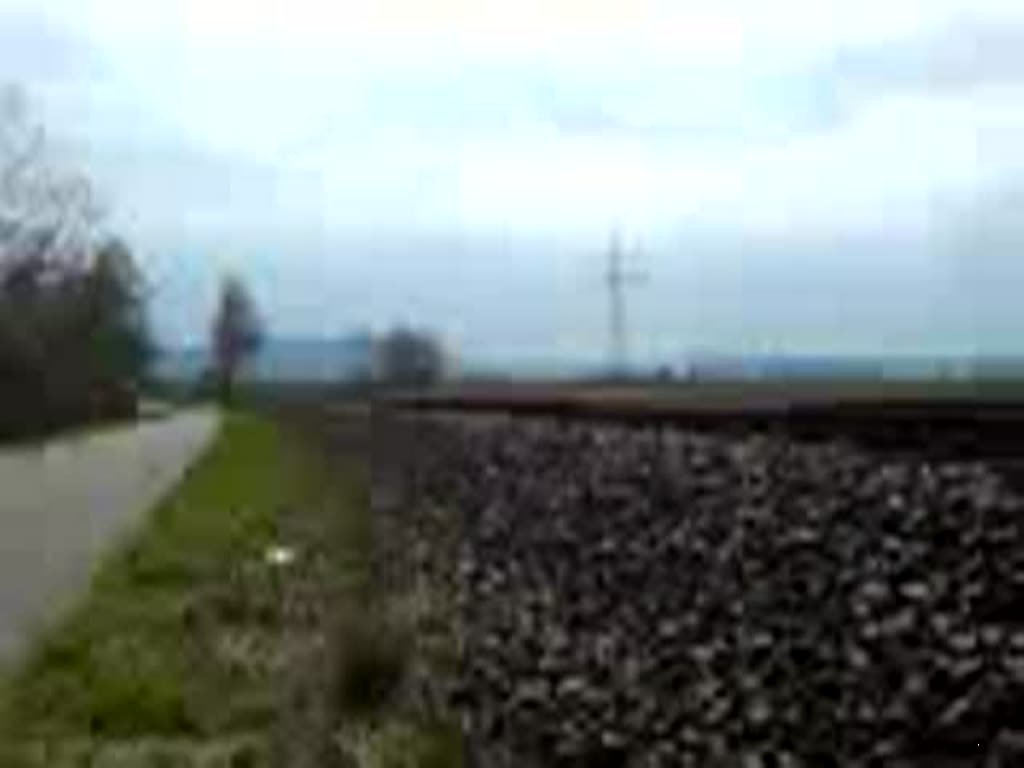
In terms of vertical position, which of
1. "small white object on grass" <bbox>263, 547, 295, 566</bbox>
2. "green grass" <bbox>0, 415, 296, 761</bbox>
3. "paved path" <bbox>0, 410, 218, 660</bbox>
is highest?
"small white object on grass" <bbox>263, 547, 295, 566</bbox>

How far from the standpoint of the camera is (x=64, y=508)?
148 feet

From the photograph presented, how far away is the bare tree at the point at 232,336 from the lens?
19500 cm

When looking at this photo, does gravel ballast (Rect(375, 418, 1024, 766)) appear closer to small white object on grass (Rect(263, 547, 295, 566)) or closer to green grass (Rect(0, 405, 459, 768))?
green grass (Rect(0, 405, 459, 768))

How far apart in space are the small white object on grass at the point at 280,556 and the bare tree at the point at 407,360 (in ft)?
455

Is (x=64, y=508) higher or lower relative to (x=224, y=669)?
lower

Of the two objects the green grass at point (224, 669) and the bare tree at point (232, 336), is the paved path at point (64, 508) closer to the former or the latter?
the green grass at point (224, 669)

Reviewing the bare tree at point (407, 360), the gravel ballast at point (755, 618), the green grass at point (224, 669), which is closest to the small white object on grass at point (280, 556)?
the green grass at point (224, 669)

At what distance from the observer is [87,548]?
35281mm

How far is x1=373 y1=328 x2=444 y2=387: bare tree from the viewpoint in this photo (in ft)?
581

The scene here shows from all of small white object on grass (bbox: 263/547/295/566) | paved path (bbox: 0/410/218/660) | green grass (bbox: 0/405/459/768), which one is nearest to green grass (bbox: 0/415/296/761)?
green grass (bbox: 0/405/459/768)

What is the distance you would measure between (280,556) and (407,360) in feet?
517

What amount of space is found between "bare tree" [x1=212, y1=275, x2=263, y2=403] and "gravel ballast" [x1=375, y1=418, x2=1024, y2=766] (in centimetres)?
17492

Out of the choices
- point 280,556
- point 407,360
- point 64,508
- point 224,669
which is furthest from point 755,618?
point 407,360

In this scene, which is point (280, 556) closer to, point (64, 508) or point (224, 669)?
point (224, 669)
